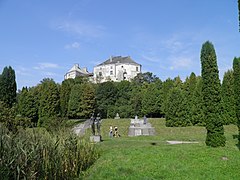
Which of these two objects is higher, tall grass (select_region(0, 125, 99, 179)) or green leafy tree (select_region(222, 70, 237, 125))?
green leafy tree (select_region(222, 70, 237, 125))

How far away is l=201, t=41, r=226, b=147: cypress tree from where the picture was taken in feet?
40.9

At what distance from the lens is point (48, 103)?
123 feet

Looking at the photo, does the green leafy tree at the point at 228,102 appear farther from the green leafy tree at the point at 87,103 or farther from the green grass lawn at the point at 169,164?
the green leafy tree at the point at 87,103

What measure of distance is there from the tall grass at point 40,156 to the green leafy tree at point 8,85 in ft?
105

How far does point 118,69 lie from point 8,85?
52270 millimetres

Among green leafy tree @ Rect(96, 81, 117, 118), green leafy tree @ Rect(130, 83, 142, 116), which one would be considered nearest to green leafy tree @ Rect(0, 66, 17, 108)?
green leafy tree @ Rect(96, 81, 117, 118)

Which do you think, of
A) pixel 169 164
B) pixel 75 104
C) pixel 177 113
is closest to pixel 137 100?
pixel 75 104

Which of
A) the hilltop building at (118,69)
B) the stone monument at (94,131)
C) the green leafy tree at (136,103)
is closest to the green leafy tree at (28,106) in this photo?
the green leafy tree at (136,103)

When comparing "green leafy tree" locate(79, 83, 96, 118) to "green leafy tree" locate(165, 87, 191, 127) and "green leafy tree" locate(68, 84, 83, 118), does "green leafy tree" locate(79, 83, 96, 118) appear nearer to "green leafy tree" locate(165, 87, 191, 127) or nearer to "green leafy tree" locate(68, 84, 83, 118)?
"green leafy tree" locate(68, 84, 83, 118)

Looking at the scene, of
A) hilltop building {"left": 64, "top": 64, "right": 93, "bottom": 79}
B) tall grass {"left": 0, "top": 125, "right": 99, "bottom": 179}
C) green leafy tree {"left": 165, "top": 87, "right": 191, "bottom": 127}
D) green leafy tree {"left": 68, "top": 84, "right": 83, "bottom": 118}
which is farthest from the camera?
hilltop building {"left": 64, "top": 64, "right": 93, "bottom": 79}

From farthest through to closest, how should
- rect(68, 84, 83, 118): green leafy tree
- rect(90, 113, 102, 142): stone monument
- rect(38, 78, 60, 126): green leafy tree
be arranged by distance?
rect(68, 84, 83, 118): green leafy tree, rect(38, 78, 60, 126): green leafy tree, rect(90, 113, 102, 142): stone monument

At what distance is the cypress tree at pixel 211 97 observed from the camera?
1245 centimetres

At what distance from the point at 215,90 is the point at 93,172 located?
7039 mm

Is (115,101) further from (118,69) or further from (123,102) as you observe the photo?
(118,69)
